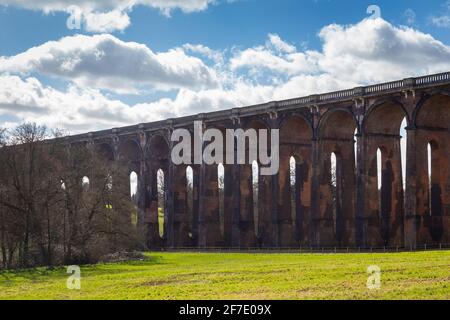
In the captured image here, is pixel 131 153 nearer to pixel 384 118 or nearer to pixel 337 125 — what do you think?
pixel 337 125

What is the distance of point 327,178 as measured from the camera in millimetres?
64812

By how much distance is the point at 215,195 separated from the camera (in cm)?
7625

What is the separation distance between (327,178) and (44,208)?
2648 cm

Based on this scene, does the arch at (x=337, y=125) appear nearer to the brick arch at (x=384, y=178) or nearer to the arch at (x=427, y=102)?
the brick arch at (x=384, y=178)

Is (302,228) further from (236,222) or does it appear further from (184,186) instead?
(184,186)

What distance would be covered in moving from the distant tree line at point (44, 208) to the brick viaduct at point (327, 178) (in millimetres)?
20752

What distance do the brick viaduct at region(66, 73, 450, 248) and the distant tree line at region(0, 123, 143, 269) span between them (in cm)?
2075

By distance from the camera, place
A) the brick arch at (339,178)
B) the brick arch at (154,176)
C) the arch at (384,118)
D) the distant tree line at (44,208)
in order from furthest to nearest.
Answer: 1. the brick arch at (154,176)
2. the brick arch at (339,178)
3. the arch at (384,118)
4. the distant tree line at (44,208)

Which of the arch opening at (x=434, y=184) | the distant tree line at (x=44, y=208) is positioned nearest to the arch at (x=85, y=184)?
the distant tree line at (x=44, y=208)
